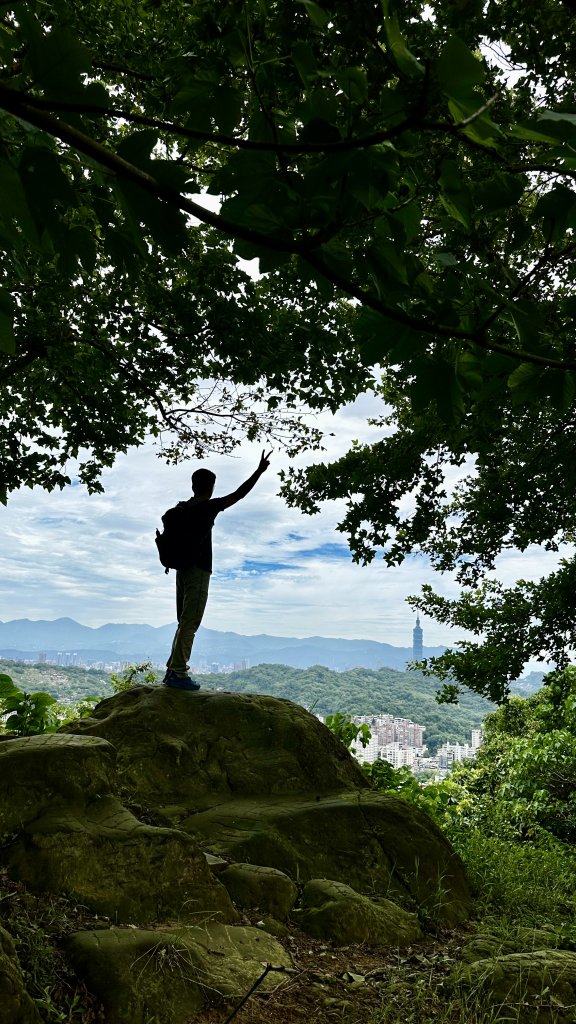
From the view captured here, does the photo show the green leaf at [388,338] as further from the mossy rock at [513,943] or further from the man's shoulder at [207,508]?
the man's shoulder at [207,508]

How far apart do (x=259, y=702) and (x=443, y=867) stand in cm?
287

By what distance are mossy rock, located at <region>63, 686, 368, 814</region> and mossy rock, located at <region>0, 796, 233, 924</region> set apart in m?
2.00

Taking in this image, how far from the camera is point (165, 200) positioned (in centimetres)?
129

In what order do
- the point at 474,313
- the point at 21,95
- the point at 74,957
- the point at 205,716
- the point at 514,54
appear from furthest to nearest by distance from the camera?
the point at 205,716 → the point at 514,54 → the point at 74,957 → the point at 474,313 → the point at 21,95

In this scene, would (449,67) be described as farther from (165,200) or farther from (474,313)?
(474,313)

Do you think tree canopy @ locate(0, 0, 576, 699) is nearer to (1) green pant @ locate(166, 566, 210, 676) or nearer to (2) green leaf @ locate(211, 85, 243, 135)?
(2) green leaf @ locate(211, 85, 243, 135)

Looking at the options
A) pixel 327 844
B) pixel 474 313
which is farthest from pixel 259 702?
pixel 474 313

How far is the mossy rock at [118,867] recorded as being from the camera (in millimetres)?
4152

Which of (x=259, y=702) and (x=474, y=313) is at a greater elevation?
(x=474, y=313)

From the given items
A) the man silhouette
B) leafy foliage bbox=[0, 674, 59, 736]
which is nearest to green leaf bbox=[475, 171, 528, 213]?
the man silhouette

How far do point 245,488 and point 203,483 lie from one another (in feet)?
2.78

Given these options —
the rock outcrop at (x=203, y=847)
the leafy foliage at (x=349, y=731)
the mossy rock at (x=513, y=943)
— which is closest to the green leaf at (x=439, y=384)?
the rock outcrop at (x=203, y=847)

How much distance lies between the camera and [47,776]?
4762mm

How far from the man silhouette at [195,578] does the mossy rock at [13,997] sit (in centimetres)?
521
